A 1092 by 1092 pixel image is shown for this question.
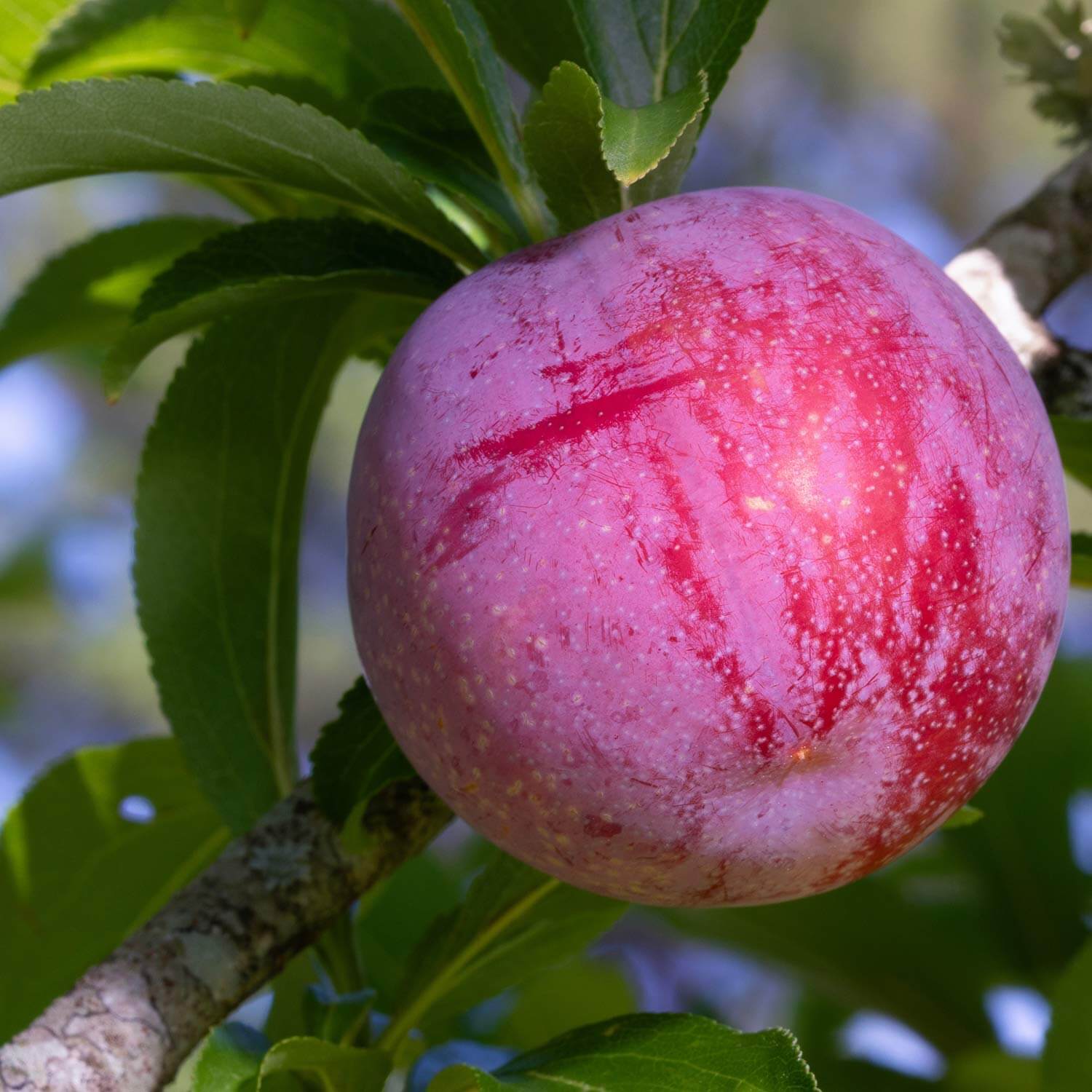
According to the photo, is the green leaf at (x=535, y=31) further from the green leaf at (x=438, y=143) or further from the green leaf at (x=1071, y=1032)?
the green leaf at (x=1071, y=1032)

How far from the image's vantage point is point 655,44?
2.39ft

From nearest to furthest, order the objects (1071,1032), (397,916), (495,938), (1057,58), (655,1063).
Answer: (655,1063), (495,938), (1071,1032), (1057,58), (397,916)

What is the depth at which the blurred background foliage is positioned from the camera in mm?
1261

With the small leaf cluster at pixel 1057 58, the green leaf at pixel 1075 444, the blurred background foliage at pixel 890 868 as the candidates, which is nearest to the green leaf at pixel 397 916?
the blurred background foliage at pixel 890 868

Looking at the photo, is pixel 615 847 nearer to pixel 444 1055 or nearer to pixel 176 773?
pixel 444 1055

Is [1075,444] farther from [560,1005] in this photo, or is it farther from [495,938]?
[560,1005]

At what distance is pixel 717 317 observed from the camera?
56 centimetres

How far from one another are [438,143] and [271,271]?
0.45 feet

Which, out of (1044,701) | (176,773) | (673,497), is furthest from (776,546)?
(1044,701)

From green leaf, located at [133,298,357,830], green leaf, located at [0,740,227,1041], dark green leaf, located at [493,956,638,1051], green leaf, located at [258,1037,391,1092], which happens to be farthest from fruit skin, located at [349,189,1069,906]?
dark green leaf, located at [493,956,638,1051]

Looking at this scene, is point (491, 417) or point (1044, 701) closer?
point (491, 417)

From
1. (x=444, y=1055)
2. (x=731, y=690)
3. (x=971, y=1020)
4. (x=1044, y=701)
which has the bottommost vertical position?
(x=971, y=1020)

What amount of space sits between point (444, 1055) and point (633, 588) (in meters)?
0.48

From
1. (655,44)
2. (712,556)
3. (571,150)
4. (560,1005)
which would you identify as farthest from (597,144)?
(560,1005)
